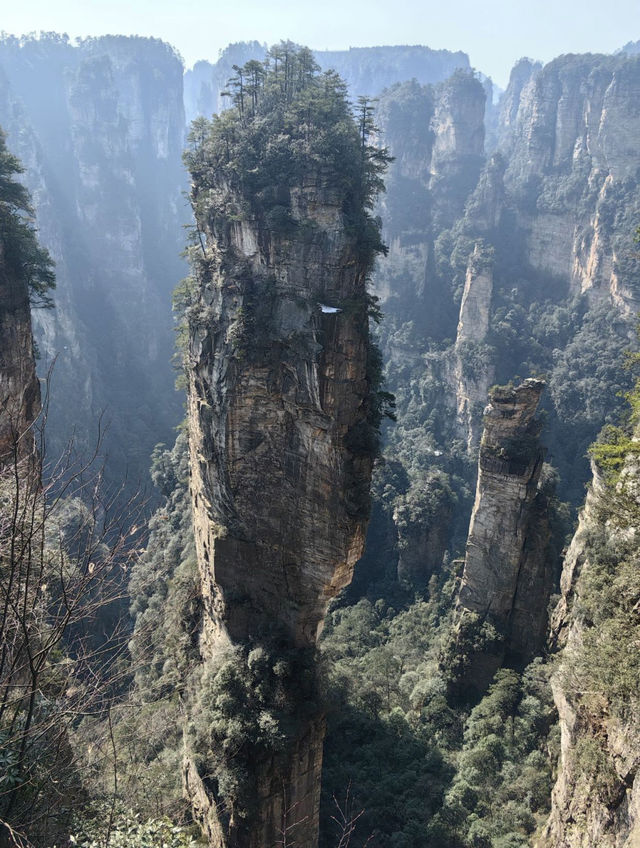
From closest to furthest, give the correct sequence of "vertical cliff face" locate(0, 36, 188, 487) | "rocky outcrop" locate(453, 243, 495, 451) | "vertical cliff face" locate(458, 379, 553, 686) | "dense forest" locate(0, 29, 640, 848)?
"dense forest" locate(0, 29, 640, 848) < "vertical cliff face" locate(458, 379, 553, 686) < "rocky outcrop" locate(453, 243, 495, 451) < "vertical cliff face" locate(0, 36, 188, 487)

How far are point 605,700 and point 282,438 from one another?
33.3 feet

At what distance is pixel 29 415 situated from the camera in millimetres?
16703

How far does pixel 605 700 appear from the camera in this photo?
917 centimetres

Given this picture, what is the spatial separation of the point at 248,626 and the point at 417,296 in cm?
4860

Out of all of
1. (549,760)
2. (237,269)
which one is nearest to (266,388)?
(237,269)

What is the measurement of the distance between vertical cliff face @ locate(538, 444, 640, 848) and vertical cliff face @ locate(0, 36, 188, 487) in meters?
40.6

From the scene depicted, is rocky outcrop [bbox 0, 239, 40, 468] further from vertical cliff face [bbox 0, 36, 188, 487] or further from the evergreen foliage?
vertical cliff face [bbox 0, 36, 188, 487]

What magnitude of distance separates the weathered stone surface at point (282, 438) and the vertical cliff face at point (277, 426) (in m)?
0.04

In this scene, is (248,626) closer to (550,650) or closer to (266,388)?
(266,388)

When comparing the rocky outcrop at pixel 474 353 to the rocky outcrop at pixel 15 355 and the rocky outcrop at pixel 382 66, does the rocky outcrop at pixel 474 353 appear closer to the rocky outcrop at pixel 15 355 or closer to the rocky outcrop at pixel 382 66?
the rocky outcrop at pixel 15 355

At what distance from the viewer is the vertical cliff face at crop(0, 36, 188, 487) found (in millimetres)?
58375

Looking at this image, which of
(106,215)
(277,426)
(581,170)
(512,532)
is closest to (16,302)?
(277,426)

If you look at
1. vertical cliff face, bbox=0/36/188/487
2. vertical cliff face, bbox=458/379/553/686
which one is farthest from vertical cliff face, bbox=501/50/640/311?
vertical cliff face, bbox=0/36/188/487

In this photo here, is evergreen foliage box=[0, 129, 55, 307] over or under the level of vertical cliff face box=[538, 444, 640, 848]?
over
